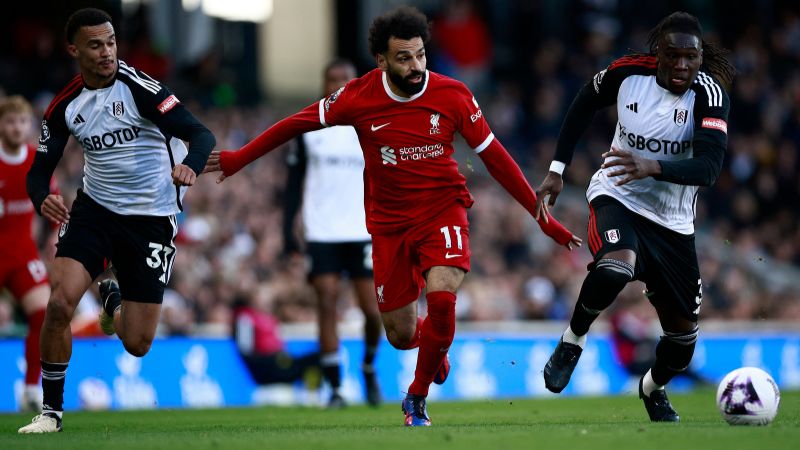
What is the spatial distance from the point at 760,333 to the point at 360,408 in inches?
313

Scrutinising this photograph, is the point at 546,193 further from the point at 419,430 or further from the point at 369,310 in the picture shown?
the point at 369,310

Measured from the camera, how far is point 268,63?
2519cm

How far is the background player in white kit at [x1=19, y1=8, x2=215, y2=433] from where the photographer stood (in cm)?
855

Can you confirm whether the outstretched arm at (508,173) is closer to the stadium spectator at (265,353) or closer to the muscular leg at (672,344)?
the muscular leg at (672,344)

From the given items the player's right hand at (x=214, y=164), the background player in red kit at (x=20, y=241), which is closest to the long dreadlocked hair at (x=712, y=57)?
the player's right hand at (x=214, y=164)

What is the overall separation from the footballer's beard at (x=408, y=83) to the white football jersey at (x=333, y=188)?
144 inches

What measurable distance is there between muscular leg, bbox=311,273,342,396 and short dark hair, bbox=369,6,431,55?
144 inches

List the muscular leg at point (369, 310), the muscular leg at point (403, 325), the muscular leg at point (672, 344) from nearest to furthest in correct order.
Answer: the muscular leg at point (672, 344), the muscular leg at point (403, 325), the muscular leg at point (369, 310)

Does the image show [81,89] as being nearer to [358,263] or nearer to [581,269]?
[358,263]

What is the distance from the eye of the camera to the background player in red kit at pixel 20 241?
1140 centimetres

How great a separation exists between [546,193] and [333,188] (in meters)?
3.82

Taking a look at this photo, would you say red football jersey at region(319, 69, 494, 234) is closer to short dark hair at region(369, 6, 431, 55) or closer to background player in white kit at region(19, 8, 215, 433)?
short dark hair at region(369, 6, 431, 55)

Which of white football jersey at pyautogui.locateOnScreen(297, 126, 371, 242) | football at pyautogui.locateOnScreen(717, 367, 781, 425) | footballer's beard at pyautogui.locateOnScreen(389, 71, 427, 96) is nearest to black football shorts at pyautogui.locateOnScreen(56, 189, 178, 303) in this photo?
footballer's beard at pyautogui.locateOnScreen(389, 71, 427, 96)

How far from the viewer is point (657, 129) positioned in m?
8.59
